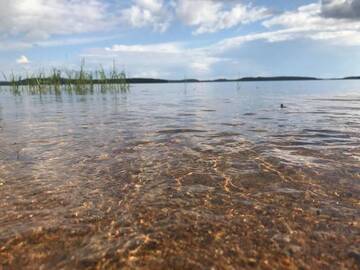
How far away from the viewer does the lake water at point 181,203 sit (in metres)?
3.70

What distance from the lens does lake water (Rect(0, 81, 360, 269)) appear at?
3.70 m

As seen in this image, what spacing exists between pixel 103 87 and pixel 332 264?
4234cm

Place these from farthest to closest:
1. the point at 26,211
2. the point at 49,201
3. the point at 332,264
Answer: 1. the point at 49,201
2. the point at 26,211
3. the point at 332,264

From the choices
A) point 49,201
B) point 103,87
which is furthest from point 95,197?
point 103,87

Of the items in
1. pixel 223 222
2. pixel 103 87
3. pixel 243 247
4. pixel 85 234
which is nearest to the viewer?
pixel 243 247

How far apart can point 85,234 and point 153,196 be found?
1471 millimetres

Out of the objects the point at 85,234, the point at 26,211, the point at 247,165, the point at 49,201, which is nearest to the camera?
the point at 85,234

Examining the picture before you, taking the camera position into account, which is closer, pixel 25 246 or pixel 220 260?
pixel 220 260

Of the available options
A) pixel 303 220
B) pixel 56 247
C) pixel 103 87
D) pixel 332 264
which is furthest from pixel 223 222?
pixel 103 87

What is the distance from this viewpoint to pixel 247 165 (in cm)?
702

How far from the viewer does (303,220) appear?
448cm

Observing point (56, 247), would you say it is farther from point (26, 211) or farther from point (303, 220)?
point (303, 220)

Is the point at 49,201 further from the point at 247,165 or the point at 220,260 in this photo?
the point at 247,165

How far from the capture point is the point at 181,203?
5109 millimetres
